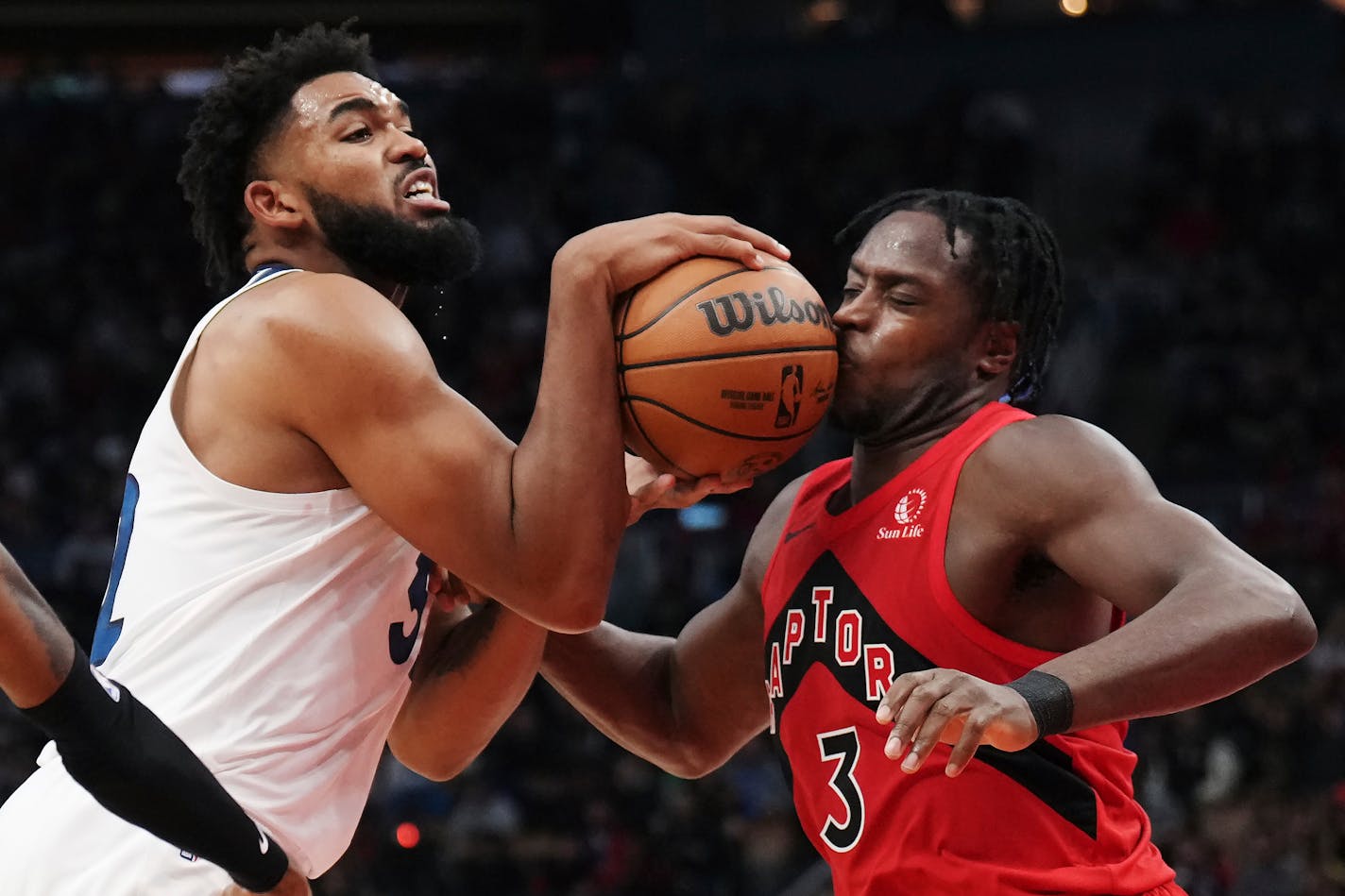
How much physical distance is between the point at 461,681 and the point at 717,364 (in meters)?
1.04

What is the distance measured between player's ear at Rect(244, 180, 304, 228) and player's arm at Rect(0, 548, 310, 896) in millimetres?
1033

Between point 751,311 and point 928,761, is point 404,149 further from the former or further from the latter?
point 928,761

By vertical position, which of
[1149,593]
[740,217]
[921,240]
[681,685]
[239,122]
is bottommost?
[740,217]

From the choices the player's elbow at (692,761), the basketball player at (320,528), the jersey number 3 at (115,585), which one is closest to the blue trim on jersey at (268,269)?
the basketball player at (320,528)

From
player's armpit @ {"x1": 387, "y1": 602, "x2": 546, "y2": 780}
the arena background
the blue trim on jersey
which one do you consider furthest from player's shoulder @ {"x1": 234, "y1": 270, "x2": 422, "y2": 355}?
the arena background

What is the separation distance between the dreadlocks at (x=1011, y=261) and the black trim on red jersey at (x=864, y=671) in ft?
2.12

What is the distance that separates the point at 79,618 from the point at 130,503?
9009 millimetres

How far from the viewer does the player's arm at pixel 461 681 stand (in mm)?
3566

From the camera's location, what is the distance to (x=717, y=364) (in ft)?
9.94

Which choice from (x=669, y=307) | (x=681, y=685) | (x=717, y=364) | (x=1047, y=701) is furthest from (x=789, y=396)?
(x=681, y=685)

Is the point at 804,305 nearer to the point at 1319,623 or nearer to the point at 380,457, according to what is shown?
the point at 380,457

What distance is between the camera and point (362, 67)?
365 cm

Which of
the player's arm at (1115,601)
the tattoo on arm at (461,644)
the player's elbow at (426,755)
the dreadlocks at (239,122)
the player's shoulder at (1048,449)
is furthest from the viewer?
the player's elbow at (426,755)

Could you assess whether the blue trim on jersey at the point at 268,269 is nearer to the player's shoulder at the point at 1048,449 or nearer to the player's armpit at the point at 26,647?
the player's armpit at the point at 26,647
